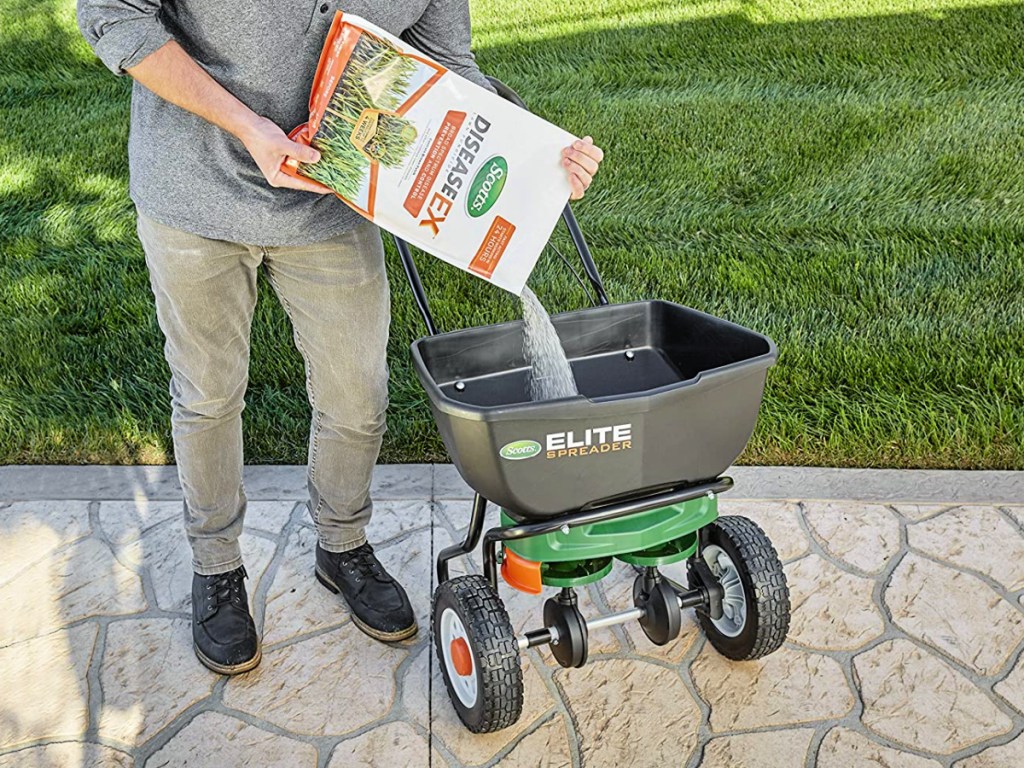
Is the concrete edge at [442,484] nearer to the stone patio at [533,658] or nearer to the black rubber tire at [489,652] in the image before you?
the stone patio at [533,658]

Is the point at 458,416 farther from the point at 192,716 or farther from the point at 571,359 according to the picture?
the point at 192,716

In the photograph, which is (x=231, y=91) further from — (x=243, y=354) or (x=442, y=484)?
(x=442, y=484)

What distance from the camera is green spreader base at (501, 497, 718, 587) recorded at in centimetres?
198

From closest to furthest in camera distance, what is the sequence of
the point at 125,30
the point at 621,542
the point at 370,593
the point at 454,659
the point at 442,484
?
the point at 125,30
the point at 621,542
the point at 454,659
the point at 370,593
the point at 442,484

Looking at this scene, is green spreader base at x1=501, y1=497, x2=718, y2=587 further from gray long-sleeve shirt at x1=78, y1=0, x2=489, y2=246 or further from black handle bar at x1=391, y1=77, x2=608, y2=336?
gray long-sleeve shirt at x1=78, y1=0, x2=489, y2=246

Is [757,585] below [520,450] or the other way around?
below

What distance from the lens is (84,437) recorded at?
3119 millimetres

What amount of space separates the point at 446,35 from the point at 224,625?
1270 mm

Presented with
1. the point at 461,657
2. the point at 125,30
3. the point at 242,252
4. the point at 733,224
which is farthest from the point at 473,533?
the point at 733,224

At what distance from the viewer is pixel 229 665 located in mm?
2322

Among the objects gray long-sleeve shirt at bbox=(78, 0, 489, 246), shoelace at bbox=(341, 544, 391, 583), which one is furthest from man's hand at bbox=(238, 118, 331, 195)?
shoelace at bbox=(341, 544, 391, 583)

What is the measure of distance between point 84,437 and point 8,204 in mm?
1898

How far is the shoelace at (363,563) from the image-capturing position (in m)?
2.47

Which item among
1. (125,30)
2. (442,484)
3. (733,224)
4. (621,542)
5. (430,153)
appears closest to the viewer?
(125,30)
